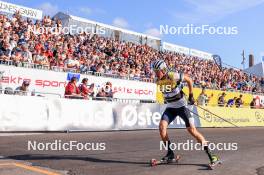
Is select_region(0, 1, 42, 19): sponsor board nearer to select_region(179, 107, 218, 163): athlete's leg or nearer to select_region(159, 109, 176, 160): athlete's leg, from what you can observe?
select_region(159, 109, 176, 160): athlete's leg

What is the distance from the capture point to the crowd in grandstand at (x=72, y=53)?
20.0 meters

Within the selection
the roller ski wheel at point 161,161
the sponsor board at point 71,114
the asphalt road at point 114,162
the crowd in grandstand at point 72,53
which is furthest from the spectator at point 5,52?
the roller ski wheel at point 161,161

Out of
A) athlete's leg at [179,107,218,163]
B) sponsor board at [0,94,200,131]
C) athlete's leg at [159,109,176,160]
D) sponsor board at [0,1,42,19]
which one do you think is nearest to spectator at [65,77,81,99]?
sponsor board at [0,94,200,131]

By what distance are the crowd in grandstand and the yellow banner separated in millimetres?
3930

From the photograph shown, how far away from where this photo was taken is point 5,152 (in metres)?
9.55

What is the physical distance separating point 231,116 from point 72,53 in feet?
34.8

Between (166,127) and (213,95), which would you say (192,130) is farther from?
(213,95)

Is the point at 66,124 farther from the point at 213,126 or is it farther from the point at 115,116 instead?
the point at 213,126

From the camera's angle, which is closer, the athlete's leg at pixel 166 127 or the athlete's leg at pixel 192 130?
the athlete's leg at pixel 192 130

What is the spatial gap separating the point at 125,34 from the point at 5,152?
1190 inches

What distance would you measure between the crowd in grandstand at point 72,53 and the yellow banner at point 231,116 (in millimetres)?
3930

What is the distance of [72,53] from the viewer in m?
23.9

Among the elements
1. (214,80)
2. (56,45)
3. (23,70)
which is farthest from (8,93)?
(214,80)

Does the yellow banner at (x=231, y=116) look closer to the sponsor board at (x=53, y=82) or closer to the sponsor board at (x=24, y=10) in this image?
the sponsor board at (x=53, y=82)
